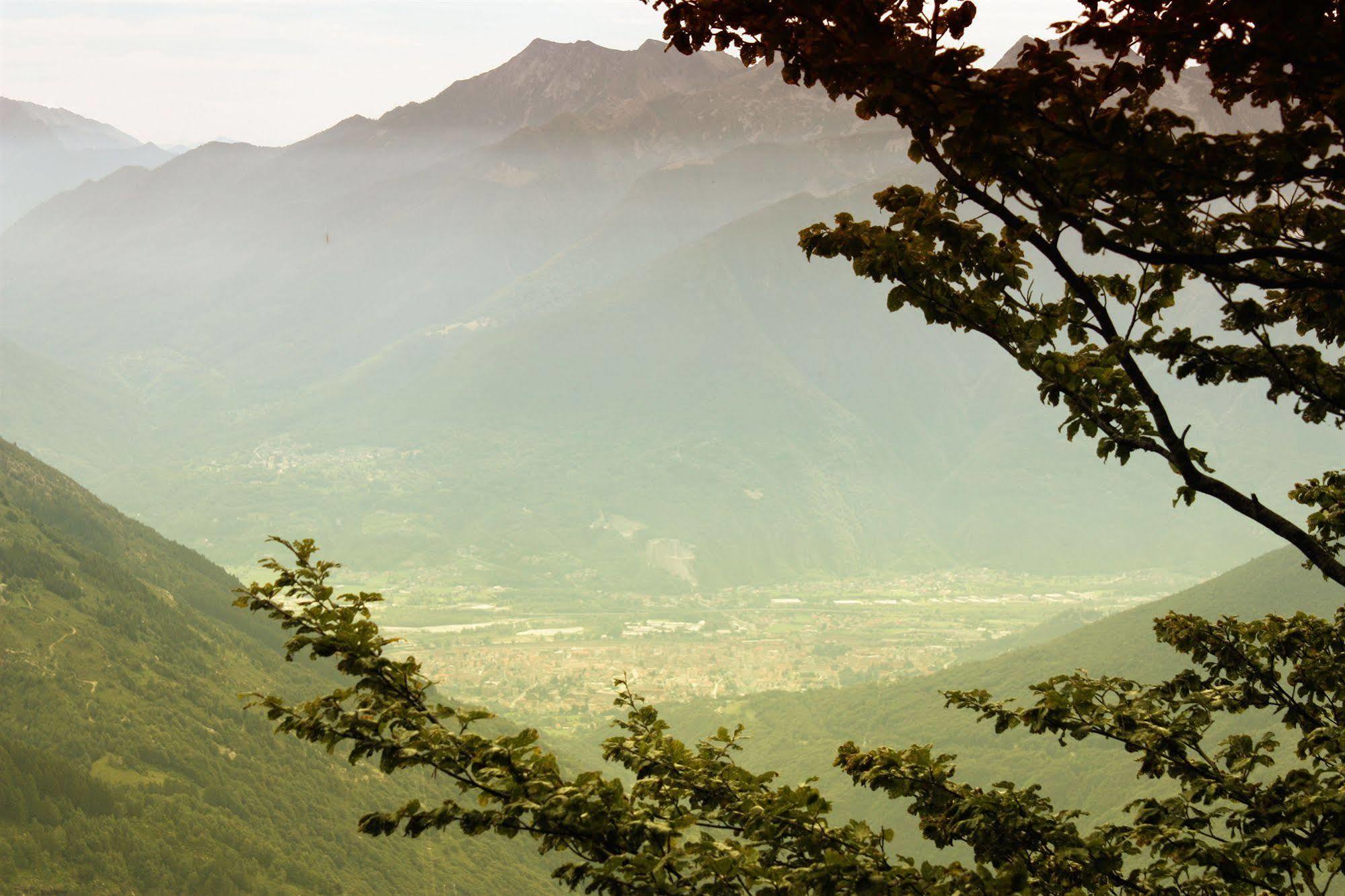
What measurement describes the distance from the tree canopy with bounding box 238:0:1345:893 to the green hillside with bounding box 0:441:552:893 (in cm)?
5869

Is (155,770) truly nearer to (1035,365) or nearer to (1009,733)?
(1009,733)

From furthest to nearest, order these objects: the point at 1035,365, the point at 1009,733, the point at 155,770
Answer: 1. the point at 1009,733
2. the point at 155,770
3. the point at 1035,365

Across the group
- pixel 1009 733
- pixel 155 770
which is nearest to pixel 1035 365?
pixel 155 770

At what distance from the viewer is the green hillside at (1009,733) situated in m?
79.9

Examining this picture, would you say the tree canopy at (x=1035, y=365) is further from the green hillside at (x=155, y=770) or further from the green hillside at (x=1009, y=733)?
the green hillside at (x=1009, y=733)

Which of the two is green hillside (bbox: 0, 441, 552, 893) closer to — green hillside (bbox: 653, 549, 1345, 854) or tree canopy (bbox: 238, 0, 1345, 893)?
green hillside (bbox: 653, 549, 1345, 854)

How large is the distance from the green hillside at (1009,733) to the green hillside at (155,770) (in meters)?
30.6

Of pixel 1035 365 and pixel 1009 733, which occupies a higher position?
pixel 1035 365

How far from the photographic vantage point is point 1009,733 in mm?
95750

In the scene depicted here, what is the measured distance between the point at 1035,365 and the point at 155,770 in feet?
253

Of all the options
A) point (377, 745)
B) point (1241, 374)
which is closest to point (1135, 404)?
point (1241, 374)

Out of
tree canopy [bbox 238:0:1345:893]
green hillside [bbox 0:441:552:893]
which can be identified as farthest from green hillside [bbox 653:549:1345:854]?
tree canopy [bbox 238:0:1345:893]

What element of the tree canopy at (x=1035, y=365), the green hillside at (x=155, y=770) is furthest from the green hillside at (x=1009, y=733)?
the tree canopy at (x=1035, y=365)

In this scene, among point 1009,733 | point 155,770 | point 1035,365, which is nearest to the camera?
point 1035,365
